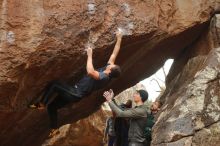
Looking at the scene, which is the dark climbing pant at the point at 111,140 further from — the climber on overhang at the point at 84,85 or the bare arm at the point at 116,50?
the bare arm at the point at 116,50

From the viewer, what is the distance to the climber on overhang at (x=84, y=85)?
8.38 m

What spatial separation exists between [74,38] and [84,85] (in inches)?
35.8

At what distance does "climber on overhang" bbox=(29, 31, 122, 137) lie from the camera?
8.38 m

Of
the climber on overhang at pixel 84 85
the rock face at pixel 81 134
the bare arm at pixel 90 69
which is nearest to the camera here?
the bare arm at pixel 90 69

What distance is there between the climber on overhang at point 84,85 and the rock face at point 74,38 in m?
0.22

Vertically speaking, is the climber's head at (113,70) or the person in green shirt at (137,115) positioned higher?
the climber's head at (113,70)

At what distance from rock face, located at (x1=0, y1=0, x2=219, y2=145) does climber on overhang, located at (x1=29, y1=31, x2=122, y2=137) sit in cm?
22

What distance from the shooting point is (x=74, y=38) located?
338 inches

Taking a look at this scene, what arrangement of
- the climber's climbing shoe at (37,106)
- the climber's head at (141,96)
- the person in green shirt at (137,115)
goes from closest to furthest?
the person in green shirt at (137,115)
the climber's head at (141,96)
the climber's climbing shoe at (37,106)

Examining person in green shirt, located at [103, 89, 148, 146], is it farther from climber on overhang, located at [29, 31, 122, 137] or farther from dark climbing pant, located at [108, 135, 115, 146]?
dark climbing pant, located at [108, 135, 115, 146]

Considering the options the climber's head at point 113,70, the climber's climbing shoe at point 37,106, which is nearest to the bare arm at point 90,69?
the climber's head at point 113,70

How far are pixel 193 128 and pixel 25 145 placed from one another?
17.3 feet

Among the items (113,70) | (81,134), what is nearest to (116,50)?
(113,70)

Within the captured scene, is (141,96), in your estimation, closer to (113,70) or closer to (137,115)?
(137,115)
